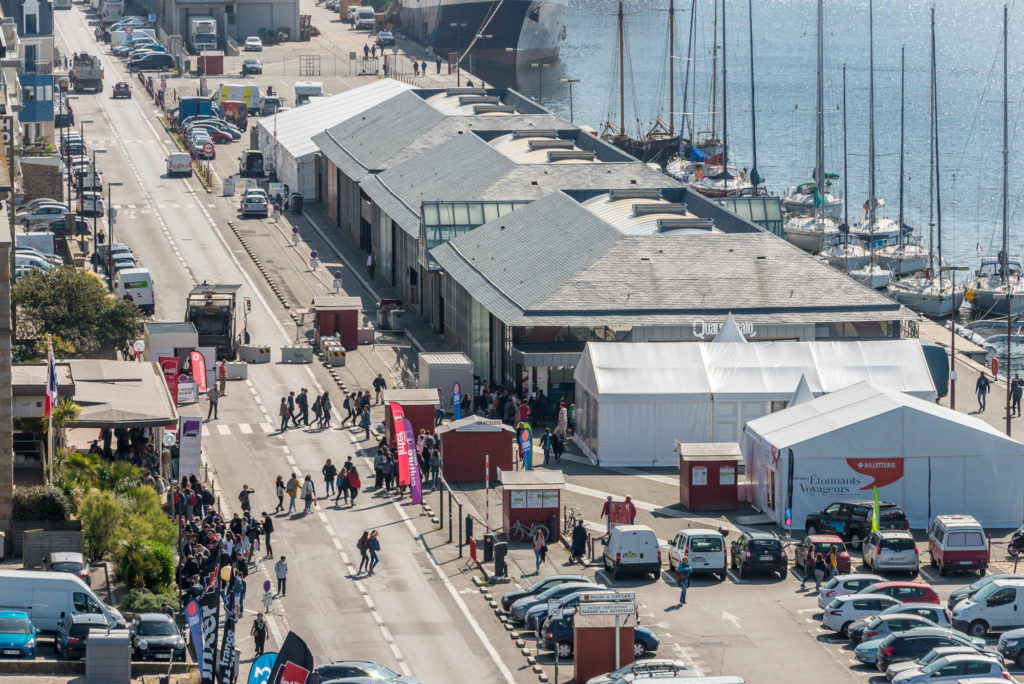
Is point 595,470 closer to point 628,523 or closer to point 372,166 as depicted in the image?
point 628,523

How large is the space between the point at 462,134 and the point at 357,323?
74.0 feet

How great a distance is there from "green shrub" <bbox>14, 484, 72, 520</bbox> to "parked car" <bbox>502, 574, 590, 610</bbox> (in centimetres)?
1380

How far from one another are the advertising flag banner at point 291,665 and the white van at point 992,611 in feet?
75.5

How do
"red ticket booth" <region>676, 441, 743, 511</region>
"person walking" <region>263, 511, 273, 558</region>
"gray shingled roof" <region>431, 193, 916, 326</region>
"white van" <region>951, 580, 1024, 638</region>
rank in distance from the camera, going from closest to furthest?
"white van" <region>951, 580, 1024, 638</region> < "person walking" <region>263, 511, 273, 558</region> < "red ticket booth" <region>676, 441, 743, 511</region> < "gray shingled roof" <region>431, 193, 916, 326</region>

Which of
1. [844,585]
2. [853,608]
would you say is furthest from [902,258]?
[853,608]

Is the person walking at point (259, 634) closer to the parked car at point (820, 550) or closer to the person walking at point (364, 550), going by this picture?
the person walking at point (364, 550)

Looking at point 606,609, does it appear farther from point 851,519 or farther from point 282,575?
point 851,519

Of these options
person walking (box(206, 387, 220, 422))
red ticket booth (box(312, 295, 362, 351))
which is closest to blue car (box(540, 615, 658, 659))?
person walking (box(206, 387, 220, 422))

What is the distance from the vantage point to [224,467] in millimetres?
76062

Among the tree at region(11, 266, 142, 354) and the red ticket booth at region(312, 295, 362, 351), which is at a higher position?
the tree at region(11, 266, 142, 354)

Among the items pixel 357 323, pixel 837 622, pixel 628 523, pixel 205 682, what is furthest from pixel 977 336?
pixel 205 682

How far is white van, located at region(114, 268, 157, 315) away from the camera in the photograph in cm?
9994

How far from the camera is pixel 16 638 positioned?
172 ft

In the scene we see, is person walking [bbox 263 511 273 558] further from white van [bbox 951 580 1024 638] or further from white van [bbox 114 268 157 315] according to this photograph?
white van [bbox 114 268 157 315]
